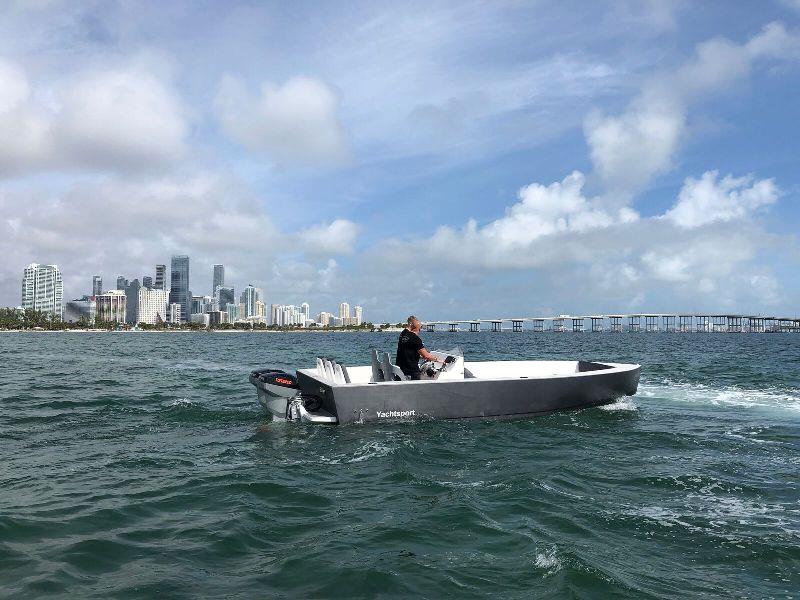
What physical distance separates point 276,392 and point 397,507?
6.04 m

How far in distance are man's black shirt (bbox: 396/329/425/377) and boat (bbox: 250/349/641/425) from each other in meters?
0.38

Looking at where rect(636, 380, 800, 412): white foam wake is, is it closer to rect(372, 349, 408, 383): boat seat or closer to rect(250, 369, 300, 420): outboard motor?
rect(372, 349, 408, 383): boat seat

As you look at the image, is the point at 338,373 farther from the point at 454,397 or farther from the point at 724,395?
the point at 724,395

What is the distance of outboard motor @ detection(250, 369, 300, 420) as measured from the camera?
41.8 ft

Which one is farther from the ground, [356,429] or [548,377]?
[548,377]

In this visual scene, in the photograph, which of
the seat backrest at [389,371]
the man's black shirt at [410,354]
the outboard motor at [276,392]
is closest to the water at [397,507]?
the outboard motor at [276,392]

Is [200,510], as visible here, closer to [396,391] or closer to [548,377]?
[396,391]

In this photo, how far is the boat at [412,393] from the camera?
41.0 feet

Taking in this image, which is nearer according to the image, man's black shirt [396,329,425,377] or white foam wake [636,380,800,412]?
man's black shirt [396,329,425,377]

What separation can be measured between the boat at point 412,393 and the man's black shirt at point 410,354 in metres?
0.38

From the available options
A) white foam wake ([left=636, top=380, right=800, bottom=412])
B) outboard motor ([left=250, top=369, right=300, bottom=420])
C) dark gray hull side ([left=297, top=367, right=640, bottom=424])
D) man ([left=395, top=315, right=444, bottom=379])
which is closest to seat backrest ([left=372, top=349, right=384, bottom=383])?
man ([left=395, top=315, right=444, bottom=379])

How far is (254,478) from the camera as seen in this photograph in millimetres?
8594

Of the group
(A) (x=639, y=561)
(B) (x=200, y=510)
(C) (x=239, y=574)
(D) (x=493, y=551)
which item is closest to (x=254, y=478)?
(B) (x=200, y=510)

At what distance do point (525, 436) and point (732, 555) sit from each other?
617 cm
